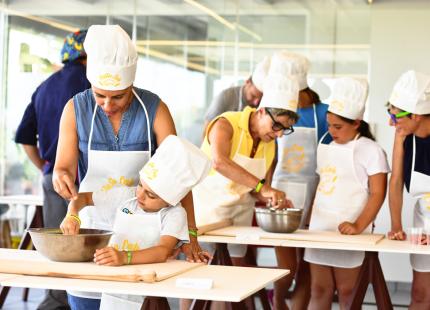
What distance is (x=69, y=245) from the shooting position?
2666 mm

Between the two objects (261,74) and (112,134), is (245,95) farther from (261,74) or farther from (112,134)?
(112,134)

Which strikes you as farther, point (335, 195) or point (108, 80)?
point (335, 195)

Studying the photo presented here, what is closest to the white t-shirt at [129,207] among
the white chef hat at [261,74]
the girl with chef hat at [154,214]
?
the girl with chef hat at [154,214]

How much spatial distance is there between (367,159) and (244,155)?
1.89 ft

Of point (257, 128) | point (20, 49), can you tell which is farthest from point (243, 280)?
point (20, 49)

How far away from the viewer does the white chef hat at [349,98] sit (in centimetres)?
418

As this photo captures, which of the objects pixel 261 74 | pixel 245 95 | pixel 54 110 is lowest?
pixel 54 110

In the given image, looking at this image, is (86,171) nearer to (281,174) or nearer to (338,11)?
(281,174)

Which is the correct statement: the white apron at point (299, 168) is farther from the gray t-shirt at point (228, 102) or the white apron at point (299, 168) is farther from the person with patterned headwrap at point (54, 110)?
the person with patterned headwrap at point (54, 110)

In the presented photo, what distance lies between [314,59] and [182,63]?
97 cm

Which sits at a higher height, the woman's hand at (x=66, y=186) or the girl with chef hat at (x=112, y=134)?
the girl with chef hat at (x=112, y=134)

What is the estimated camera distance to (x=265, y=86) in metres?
4.13

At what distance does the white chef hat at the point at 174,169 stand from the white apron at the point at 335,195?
1413 millimetres

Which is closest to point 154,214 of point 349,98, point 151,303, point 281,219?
point 151,303
